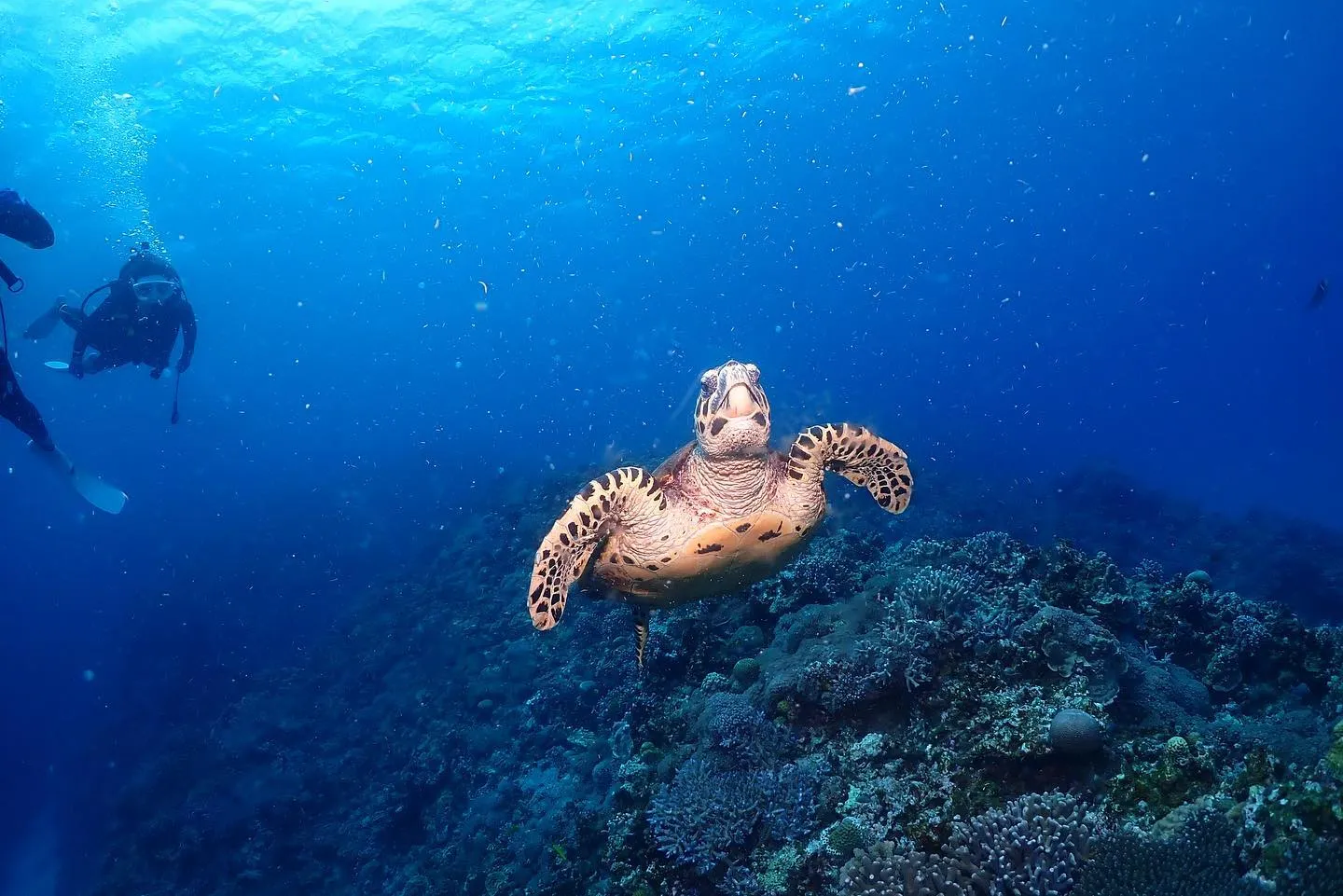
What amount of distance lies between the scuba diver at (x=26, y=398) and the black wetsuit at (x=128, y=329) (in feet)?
4.52

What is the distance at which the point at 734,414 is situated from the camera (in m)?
4.82

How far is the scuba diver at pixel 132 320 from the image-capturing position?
14.3 meters

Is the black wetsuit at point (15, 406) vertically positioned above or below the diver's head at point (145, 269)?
below

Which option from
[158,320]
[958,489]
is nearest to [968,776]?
[158,320]

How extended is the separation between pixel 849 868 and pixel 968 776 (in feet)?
3.38

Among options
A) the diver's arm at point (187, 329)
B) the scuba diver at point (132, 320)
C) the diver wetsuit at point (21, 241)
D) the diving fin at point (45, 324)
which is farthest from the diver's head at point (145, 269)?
the diver wetsuit at point (21, 241)

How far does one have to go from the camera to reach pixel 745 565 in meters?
6.19

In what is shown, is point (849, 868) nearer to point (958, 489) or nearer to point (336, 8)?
point (958, 489)

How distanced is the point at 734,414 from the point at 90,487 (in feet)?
57.5

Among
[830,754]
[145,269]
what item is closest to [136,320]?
[145,269]

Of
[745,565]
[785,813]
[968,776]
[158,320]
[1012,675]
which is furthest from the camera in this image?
[158,320]

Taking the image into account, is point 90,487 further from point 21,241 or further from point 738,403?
point 738,403

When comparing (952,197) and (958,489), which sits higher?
(952,197)

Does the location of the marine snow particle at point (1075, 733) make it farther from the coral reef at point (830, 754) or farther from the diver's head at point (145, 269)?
the diver's head at point (145, 269)
